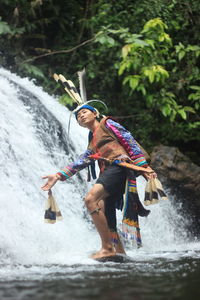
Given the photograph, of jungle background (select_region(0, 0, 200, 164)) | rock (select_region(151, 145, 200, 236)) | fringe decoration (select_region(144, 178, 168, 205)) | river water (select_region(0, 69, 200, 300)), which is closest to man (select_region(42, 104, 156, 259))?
fringe decoration (select_region(144, 178, 168, 205))

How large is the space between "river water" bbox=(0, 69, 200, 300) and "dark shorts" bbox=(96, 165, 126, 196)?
2.17 ft

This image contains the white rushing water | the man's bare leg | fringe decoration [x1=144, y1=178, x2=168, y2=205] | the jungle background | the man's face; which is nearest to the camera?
fringe decoration [x1=144, y1=178, x2=168, y2=205]

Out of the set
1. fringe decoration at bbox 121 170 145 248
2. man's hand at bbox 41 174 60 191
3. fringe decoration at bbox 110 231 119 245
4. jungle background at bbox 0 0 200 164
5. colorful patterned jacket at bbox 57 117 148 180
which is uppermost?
jungle background at bbox 0 0 200 164

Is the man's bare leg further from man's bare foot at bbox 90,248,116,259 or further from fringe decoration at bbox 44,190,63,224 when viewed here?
fringe decoration at bbox 44,190,63,224

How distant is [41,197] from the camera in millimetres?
6562

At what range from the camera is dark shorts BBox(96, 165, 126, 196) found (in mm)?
5129

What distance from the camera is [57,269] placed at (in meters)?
4.36

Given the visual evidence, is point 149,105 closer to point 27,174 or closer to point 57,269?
point 27,174

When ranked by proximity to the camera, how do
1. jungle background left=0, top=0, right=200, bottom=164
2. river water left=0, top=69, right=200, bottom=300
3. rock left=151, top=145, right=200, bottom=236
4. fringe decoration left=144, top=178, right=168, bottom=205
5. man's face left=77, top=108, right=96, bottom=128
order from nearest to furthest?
river water left=0, top=69, right=200, bottom=300 < fringe decoration left=144, top=178, right=168, bottom=205 < man's face left=77, top=108, right=96, bottom=128 < rock left=151, top=145, right=200, bottom=236 < jungle background left=0, top=0, right=200, bottom=164

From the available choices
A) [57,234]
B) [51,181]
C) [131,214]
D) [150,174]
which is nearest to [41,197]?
[57,234]

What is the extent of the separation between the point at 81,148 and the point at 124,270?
12.6 feet

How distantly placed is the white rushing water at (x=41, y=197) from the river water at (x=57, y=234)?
0.04 feet

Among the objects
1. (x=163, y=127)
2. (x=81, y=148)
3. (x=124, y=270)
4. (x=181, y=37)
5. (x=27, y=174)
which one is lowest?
(x=124, y=270)

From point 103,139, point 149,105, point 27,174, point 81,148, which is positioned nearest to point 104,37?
point 149,105
